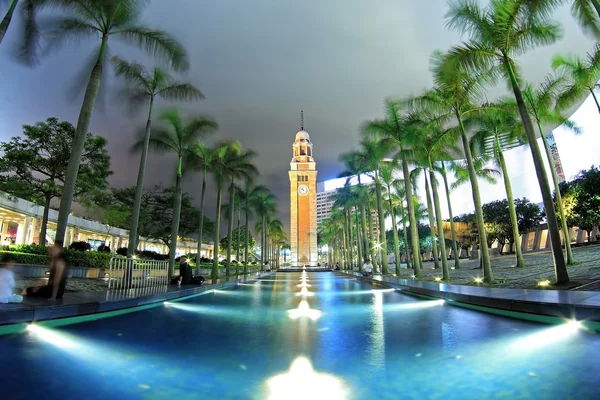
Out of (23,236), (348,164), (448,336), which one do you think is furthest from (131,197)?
(448,336)

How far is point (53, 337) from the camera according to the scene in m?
4.77

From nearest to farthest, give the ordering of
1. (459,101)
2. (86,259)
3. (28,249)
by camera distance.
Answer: (459,101)
(28,249)
(86,259)

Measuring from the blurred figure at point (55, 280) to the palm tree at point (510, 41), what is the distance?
12.8 m

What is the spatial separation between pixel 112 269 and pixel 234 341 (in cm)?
769

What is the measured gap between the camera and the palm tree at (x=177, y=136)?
17.9 m

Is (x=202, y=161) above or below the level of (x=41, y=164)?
above

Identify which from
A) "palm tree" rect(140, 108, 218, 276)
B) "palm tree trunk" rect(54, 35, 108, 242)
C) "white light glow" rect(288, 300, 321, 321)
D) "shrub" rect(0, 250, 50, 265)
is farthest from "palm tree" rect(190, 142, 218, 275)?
"white light glow" rect(288, 300, 321, 321)

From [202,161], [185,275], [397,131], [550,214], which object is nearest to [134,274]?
[185,275]

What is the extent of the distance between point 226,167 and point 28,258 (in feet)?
41.9

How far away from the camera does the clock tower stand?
80312 mm

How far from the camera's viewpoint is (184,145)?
1862 centimetres

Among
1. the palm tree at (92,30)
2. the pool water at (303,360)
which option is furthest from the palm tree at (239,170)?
the pool water at (303,360)

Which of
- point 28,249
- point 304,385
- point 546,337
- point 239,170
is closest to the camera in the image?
point 304,385

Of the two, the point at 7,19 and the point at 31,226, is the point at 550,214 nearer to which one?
the point at 7,19
